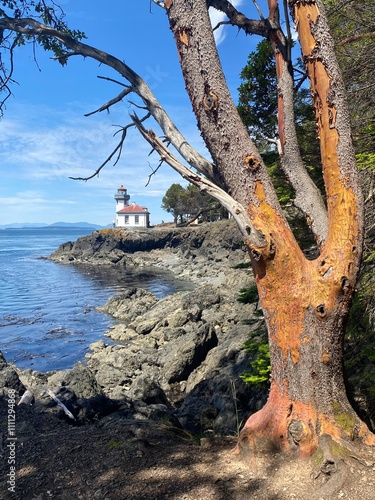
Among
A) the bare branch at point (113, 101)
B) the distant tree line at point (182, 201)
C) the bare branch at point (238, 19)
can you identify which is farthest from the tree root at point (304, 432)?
the distant tree line at point (182, 201)

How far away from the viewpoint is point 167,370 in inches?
540

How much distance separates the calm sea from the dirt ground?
43.7 ft

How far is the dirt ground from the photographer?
9.16 ft

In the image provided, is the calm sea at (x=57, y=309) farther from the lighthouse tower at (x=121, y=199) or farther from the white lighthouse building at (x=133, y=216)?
the lighthouse tower at (x=121, y=199)

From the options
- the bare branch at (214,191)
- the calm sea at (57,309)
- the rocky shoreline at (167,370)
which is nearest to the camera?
the bare branch at (214,191)

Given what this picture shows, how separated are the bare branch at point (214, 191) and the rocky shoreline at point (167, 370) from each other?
2033 millimetres

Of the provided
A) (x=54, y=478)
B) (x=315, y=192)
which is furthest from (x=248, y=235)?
(x=54, y=478)

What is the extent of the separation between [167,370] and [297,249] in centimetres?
1152

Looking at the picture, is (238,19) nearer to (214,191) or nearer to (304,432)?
(214,191)

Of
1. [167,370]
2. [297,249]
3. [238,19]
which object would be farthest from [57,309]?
[297,249]

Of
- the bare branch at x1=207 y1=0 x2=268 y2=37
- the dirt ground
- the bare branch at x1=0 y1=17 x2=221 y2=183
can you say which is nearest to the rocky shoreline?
the dirt ground

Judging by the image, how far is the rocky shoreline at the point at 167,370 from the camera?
27.2 ft

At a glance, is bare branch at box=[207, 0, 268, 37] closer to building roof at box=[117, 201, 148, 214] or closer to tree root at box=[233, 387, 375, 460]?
tree root at box=[233, 387, 375, 460]

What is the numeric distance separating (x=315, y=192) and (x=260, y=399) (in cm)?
673
